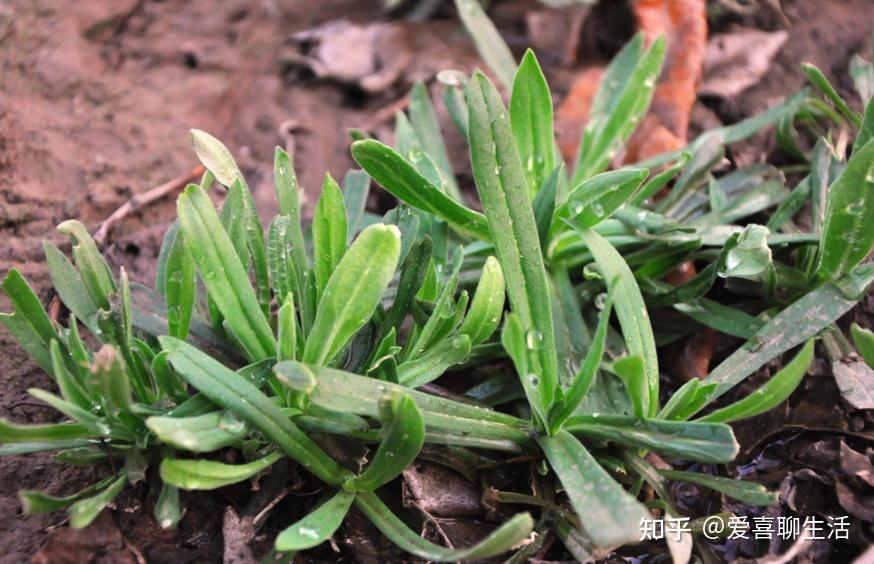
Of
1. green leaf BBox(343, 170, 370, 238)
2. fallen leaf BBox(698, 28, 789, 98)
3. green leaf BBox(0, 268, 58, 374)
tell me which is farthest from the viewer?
fallen leaf BBox(698, 28, 789, 98)

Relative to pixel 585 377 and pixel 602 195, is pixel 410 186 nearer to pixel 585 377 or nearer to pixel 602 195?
pixel 602 195

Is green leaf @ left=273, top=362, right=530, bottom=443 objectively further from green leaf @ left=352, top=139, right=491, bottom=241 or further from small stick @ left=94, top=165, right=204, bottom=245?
small stick @ left=94, top=165, right=204, bottom=245

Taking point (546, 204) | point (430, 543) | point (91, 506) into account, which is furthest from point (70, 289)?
point (546, 204)

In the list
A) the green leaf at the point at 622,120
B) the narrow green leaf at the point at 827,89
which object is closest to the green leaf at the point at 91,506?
the green leaf at the point at 622,120

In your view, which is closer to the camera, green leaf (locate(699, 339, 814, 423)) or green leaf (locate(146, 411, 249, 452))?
green leaf (locate(146, 411, 249, 452))

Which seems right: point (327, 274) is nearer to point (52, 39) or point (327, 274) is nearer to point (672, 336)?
point (672, 336)

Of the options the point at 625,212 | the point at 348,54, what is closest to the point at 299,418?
the point at 625,212

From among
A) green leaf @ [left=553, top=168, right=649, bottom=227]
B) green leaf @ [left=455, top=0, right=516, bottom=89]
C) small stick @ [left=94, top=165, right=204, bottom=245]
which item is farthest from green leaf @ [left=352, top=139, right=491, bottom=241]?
small stick @ [left=94, top=165, right=204, bottom=245]
